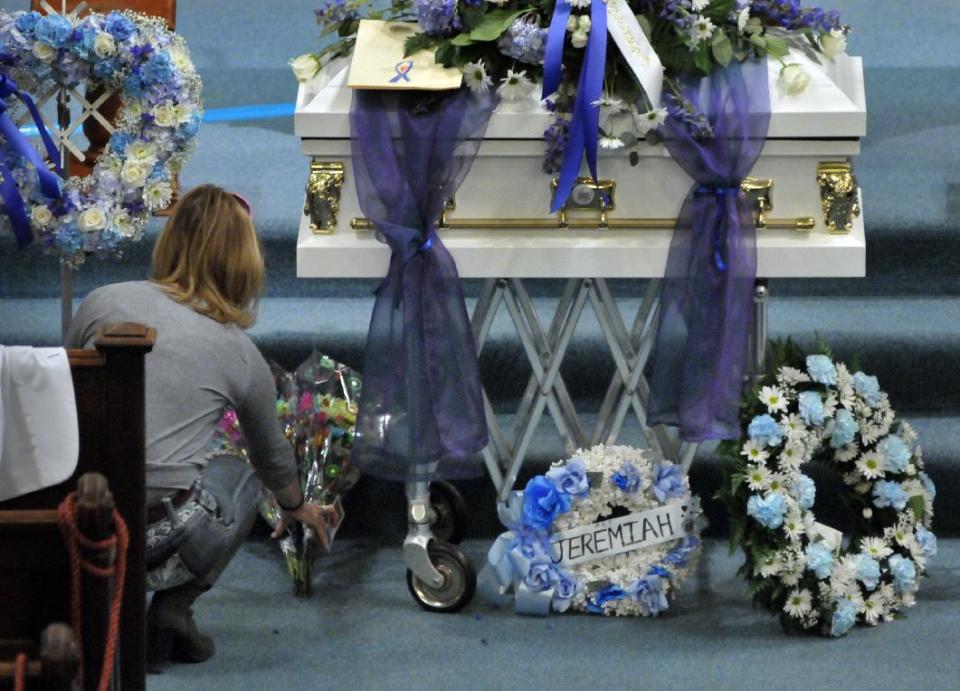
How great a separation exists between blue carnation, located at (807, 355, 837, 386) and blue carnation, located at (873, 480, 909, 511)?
24 cm

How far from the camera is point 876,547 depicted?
3.77 m

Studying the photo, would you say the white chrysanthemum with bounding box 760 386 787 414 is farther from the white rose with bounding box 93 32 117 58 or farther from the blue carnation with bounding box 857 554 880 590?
the white rose with bounding box 93 32 117 58

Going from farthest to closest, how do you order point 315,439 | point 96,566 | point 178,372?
point 315,439, point 178,372, point 96,566

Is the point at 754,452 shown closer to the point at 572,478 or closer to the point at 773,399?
the point at 773,399

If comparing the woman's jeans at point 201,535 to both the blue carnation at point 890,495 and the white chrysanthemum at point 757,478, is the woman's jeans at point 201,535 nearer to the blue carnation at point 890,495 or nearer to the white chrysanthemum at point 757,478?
the white chrysanthemum at point 757,478

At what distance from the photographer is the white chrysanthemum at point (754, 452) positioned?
370cm

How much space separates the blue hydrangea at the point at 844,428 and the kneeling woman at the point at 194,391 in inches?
44.1

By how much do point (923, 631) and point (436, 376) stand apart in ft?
3.67

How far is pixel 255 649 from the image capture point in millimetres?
3662

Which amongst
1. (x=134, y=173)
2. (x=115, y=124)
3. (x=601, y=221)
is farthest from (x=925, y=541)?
(x=115, y=124)

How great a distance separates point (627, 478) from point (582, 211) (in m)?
0.57

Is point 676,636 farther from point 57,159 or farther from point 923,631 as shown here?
point 57,159

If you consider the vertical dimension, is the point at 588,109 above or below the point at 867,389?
above

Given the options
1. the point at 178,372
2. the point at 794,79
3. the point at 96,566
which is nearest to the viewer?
the point at 96,566
